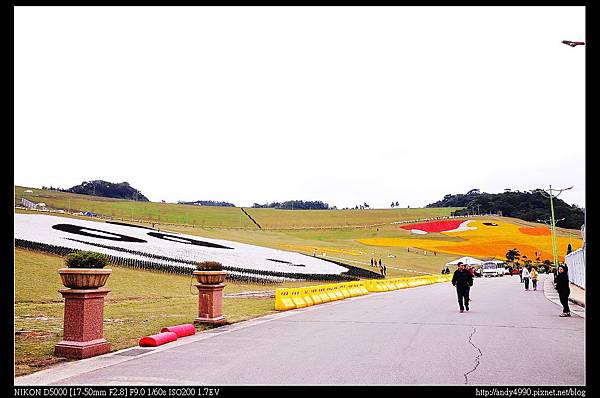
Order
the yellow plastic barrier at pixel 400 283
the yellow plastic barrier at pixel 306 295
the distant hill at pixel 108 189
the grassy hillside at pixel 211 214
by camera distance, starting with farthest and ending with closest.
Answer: the distant hill at pixel 108 189 < the grassy hillside at pixel 211 214 < the yellow plastic barrier at pixel 400 283 < the yellow plastic barrier at pixel 306 295

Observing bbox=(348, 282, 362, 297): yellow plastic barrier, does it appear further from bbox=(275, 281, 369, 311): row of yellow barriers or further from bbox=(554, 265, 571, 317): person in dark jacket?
bbox=(554, 265, 571, 317): person in dark jacket

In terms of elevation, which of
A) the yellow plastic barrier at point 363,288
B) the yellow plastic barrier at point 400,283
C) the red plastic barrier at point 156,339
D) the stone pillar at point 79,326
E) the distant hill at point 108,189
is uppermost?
the distant hill at point 108,189

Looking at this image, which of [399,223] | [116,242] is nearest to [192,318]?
[116,242]

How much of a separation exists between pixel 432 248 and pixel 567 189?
113 ft

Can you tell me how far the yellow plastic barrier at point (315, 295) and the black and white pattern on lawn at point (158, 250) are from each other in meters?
8.75

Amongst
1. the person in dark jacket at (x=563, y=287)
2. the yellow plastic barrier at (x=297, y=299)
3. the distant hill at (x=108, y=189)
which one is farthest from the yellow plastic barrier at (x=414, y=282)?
the distant hill at (x=108, y=189)

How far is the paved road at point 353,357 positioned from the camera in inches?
326

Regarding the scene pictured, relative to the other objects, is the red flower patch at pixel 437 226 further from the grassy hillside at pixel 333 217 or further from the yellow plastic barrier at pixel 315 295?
the yellow plastic barrier at pixel 315 295

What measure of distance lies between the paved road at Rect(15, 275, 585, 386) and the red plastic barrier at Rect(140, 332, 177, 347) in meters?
0.18

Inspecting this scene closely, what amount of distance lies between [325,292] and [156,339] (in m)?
14.9

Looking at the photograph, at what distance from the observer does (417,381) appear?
26.5 feet

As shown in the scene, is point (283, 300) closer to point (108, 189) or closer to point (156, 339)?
point (156, 339)

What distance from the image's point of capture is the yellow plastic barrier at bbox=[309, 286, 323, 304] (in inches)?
950
